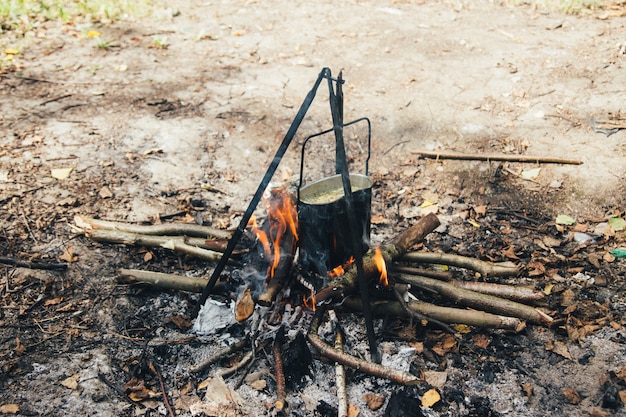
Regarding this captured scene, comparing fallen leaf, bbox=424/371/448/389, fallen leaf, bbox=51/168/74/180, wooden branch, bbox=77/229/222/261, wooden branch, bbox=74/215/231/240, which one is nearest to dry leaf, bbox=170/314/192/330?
wooden branch, bbox=77/229/222/261

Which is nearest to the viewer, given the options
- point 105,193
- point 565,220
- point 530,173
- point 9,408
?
point 9,408

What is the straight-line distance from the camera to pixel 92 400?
3.02 m

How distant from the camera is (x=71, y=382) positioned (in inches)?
122

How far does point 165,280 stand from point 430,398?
2220 mm

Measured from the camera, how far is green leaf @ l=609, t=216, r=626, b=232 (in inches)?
176

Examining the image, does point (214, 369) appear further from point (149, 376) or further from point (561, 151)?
point (561, 151)

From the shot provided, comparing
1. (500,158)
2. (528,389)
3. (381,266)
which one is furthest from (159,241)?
(500,158)

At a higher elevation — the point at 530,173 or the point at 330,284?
the point at 530,173

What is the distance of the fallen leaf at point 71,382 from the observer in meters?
3.08

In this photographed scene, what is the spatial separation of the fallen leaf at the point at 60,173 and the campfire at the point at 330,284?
1983 millimetres

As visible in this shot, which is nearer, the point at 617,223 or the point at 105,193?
the point at 617,223

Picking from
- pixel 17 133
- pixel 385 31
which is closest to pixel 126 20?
pixel 17 133

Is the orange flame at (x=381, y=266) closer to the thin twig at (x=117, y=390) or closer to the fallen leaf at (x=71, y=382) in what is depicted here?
the thin twig at (x=117, y=390)

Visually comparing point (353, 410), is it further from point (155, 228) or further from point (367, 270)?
point (155, 228)
